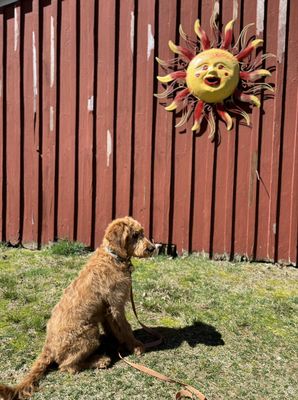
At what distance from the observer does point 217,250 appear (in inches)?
271

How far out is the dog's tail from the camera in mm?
3162

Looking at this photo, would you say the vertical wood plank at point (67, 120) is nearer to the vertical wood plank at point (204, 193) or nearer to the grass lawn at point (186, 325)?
the grass lawn at point (186, 325)

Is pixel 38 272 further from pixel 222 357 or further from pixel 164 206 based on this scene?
pixel 222 357

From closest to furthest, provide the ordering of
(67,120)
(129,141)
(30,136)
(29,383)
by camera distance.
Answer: (29,383)
(129,141)
(67,120)
(30,136)

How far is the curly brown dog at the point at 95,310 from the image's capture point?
362cm

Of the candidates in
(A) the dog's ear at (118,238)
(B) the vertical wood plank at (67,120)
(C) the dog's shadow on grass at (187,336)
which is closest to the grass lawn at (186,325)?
(C) the dog's shadow on grass at (187,336)

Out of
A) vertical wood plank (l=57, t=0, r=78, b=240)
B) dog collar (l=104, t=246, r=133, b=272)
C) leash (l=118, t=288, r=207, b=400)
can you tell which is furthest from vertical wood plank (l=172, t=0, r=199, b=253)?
dog collar (l=104, t=246, r=133, b=272)

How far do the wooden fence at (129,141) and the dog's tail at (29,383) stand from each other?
3.66 m

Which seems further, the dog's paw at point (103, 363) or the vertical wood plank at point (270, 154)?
the vertical wood plank at point (270, 154)

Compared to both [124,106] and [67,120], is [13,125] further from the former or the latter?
[124,106]

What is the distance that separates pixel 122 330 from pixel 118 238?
0.81m

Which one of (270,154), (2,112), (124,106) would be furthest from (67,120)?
(270,154)

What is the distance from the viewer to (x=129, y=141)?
7078mm

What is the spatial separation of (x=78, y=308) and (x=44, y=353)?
17.5 inches
